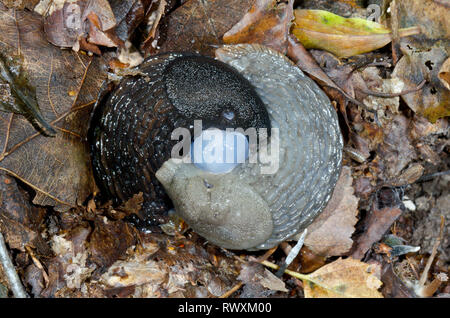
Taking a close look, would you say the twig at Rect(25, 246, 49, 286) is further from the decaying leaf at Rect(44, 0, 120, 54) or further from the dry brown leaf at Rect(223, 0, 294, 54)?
the dry brown leaf at Rect(223, 0, 294, 54)

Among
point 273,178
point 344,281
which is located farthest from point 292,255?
point 273,178

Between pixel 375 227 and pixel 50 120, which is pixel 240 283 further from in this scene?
pixel 50 120

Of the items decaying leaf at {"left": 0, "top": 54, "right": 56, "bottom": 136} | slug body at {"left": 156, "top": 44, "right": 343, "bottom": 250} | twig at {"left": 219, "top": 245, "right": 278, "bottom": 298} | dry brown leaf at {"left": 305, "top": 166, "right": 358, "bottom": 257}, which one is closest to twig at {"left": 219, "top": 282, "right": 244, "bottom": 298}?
twig at {"left": 219, "top": 245, "right": 278, "bottom": 298}

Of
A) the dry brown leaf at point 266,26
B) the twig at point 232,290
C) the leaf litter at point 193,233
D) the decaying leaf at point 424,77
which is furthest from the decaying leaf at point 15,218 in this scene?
the decaying leaf at point 424,77

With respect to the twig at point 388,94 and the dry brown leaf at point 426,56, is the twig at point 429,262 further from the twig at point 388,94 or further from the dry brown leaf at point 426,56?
the twig at point 388,94

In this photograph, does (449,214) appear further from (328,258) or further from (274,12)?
(274,12)
